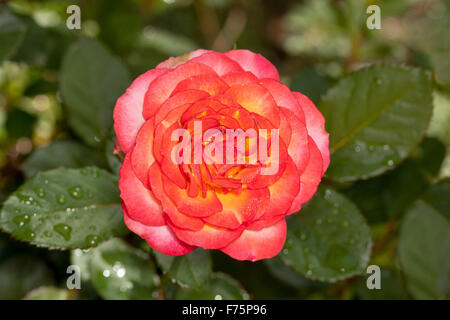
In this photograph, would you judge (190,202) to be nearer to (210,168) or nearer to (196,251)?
(210,168)

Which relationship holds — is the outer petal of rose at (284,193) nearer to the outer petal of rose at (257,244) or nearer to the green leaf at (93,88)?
the outer petal of rose at (257,244)

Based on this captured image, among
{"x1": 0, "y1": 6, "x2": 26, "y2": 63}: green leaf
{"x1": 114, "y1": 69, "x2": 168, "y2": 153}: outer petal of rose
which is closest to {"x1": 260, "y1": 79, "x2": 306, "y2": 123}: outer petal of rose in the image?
{"x1": 114, "y1": 69, "x2": 168, "y2": 153}: outer petal of rose

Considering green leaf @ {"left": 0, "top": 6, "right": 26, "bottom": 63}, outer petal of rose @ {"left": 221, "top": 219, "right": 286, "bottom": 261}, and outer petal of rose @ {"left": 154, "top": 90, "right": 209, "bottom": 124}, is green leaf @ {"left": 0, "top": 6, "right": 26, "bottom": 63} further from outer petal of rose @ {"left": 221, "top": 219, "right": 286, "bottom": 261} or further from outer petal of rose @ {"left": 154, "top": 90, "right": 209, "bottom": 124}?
outer petal of rose @ {"left": 221, "top": 219, "right": 286, "bottom": 261}

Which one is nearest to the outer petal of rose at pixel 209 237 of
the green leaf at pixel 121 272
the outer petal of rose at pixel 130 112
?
the outer petal of rose at pixel 130 112

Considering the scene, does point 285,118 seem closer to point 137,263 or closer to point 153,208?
point 153,208

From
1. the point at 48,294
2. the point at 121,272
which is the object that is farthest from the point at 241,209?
the point at 48,294
